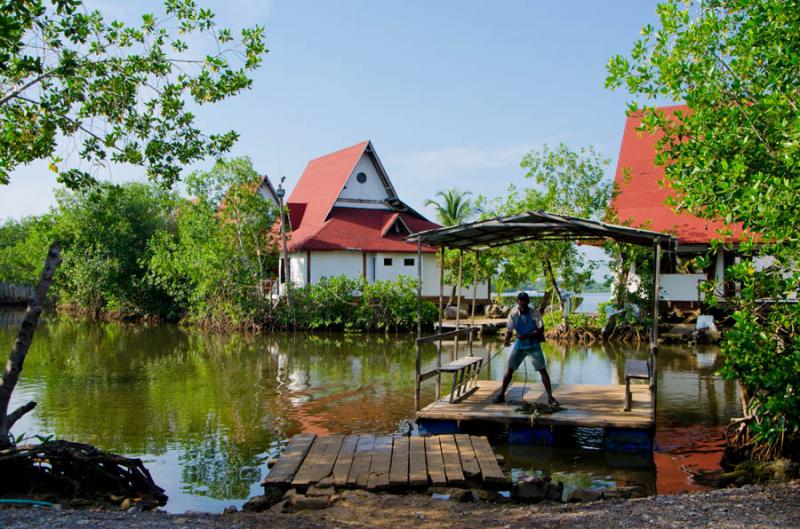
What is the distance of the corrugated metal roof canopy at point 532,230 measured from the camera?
996 cm

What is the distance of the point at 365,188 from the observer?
1431 inches

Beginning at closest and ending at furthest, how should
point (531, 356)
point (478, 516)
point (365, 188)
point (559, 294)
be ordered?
point (478, 516), point (531, 356), point (559, 294), point (365, 188)

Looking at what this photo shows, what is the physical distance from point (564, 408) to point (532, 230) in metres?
2.94

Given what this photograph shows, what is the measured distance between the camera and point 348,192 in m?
35.9

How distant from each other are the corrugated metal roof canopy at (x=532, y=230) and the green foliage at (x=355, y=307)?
16446mm

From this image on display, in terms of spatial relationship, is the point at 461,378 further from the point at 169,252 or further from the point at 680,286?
the point at 169,252

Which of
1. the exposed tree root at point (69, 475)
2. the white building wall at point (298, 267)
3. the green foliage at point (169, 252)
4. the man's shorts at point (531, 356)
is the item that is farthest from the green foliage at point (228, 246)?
the exposed tree root at point (69, 475)

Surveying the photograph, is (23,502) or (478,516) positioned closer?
(478,516)

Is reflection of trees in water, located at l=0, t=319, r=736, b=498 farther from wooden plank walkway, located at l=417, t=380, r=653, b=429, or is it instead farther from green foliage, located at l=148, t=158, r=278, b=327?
green foliage, located at l=148, t=158, r=278, b=327

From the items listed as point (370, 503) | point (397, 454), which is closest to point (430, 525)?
point (370, 503)

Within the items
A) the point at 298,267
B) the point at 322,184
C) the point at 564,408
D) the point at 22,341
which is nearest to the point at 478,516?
the point at 564,408

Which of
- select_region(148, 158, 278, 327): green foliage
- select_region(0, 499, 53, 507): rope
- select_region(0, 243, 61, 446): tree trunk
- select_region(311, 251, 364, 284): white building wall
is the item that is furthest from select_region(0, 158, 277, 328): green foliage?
select_region(0, 499, 53, 507): rope

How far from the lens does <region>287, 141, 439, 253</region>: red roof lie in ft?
108

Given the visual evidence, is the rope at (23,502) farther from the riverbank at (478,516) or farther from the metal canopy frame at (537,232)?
the metal canopy frame at (537,232)
